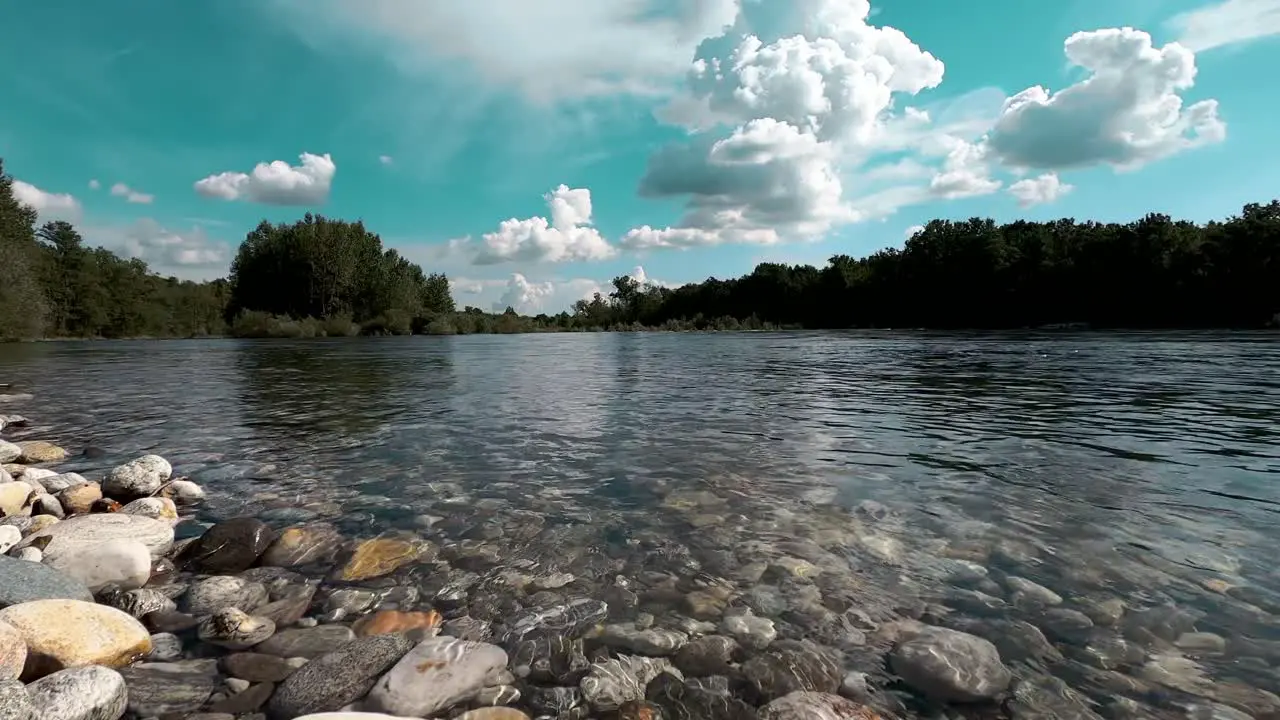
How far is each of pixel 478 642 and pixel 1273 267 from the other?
101194 millimetres

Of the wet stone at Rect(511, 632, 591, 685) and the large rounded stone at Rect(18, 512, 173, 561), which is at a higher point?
the large rounded stone at Rect(18, 512, 173, 561)

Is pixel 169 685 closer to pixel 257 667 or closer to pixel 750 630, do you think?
pixel 257 667

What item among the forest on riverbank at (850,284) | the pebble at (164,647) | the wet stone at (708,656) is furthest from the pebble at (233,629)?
the forest on riverbank at (850,284)

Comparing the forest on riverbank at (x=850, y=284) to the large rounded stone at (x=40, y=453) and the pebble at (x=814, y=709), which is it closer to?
the large rounded stone at (x=40, y=453)

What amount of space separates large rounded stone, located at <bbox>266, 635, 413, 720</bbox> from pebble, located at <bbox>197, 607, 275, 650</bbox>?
2.32ft

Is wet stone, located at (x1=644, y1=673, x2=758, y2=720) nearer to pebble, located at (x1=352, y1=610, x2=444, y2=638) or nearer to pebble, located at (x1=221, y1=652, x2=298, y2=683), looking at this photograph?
pebble, located at (x1=352, y1=610, x2=444, y2=638)

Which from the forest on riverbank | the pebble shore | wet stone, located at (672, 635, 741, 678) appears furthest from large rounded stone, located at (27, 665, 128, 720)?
the forest on riverbank

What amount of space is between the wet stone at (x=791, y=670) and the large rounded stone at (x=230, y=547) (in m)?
4.61

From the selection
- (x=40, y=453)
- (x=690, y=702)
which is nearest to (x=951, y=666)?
(x=690, y=702)

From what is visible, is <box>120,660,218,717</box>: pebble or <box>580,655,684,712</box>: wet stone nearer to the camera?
<box>120,660,218,717</box>: pebble

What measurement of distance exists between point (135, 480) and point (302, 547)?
321cm

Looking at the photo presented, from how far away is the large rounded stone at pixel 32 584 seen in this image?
13.8 feet

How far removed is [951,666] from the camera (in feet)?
12.6

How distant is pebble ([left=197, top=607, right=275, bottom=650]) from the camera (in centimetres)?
431
